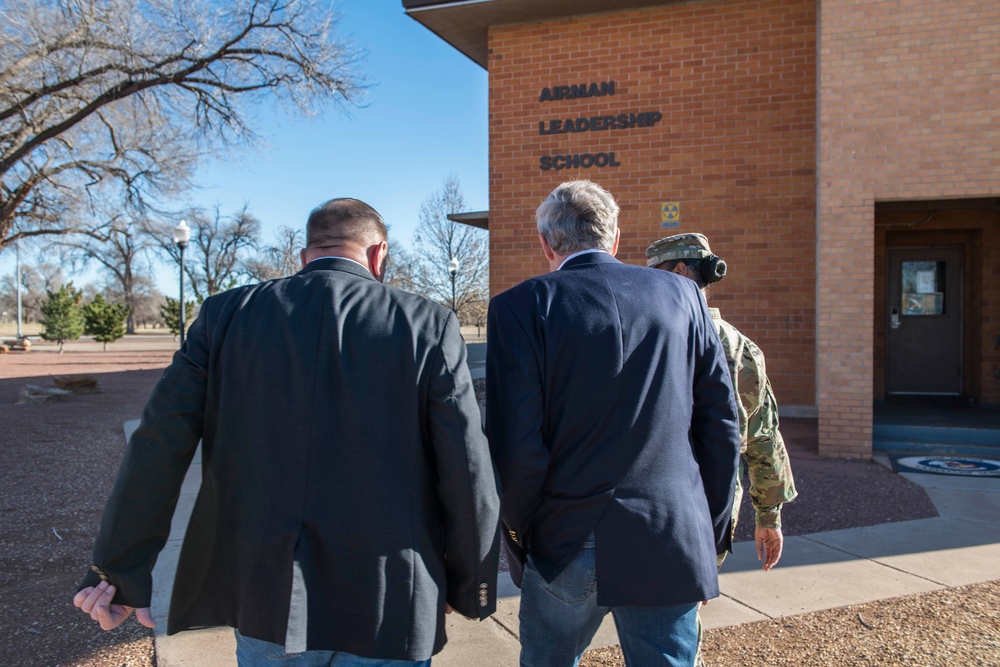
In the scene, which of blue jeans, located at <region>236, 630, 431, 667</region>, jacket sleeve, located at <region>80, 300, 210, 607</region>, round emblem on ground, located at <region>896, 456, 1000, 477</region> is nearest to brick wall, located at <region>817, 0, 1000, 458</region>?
round emblem on ground, located at <region>896, 456, 1000, 477</region>

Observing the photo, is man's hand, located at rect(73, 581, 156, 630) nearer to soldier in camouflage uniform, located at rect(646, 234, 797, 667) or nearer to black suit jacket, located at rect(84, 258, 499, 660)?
black suit jacket, located at rect(84, 258, 499, 660)

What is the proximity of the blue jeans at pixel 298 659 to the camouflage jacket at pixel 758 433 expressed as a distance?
137cm

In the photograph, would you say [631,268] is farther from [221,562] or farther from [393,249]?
[393,249]

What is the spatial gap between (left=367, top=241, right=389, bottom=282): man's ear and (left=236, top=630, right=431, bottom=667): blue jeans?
3.40 feet

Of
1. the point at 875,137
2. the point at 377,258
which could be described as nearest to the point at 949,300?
the point at 875,137

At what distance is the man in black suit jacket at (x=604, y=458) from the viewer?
189 cm

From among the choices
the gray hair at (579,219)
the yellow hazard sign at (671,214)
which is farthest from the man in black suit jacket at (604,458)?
the yellow hazard sign at (671,214)

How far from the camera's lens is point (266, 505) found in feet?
5.76

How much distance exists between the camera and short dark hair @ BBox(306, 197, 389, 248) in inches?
79.8

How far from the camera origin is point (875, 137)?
719 centimetres

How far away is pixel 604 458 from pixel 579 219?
2.41 ft

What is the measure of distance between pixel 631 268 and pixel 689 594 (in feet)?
3.04

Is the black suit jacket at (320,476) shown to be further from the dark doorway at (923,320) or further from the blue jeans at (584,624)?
the dark doorway at (923,320)

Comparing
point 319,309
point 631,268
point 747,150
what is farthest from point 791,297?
point 319,309
